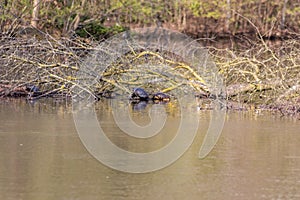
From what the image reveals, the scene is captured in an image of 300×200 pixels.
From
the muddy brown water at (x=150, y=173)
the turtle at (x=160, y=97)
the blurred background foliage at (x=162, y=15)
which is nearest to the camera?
the muddy brown water at (x=150, y=173)

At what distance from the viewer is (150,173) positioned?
275 inches

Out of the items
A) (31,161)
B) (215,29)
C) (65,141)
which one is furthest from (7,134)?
(215,29)

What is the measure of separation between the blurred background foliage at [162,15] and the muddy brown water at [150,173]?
33.7 ft

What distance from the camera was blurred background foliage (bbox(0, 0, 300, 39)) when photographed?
859 inches

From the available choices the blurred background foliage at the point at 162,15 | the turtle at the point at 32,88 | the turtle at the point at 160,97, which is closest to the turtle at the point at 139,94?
the turtle at the point at 160,97

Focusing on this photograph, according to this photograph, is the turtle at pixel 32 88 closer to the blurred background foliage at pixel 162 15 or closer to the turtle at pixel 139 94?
the turtle at pixel 139 94

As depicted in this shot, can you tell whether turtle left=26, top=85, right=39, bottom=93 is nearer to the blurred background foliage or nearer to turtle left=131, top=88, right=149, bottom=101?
turtle left=131, top=88, right=149, bottom=101

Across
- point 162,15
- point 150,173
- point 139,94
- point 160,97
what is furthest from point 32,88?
point 162,15

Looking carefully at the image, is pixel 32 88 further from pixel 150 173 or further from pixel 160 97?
pixel 150 173

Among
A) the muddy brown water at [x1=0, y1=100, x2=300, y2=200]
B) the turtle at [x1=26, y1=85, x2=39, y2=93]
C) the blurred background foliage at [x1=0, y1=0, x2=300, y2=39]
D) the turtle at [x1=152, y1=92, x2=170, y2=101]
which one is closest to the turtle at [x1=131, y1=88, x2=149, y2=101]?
the turtle at [x1=152, y1=92, x2=170, y2=101]

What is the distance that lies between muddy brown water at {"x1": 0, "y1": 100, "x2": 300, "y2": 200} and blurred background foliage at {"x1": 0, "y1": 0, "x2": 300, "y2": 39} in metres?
10.3

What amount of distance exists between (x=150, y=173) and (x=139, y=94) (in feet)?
19.6

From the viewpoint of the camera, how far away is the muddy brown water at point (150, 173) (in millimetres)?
6180

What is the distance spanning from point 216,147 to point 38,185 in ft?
8.73
